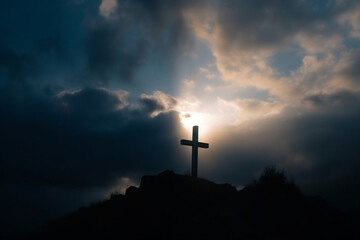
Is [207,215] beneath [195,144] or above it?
beneath

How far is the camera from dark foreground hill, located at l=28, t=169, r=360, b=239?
11734mm

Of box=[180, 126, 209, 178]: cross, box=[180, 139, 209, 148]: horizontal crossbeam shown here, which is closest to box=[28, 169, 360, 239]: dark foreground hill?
box=[180, 126, 209, 178]: cross

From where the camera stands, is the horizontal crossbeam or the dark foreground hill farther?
the horizontal crossbeam

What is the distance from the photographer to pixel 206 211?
13305mm

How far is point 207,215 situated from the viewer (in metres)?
12.9

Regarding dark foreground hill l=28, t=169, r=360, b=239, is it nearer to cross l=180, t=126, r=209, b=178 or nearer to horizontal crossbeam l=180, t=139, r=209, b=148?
cross l=180, t=126, r=209, b=178

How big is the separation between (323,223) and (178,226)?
19.2 ft

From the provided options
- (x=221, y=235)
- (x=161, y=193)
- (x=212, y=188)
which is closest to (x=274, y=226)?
(x=221, y=235)

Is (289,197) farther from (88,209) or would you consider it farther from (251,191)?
(88,209)

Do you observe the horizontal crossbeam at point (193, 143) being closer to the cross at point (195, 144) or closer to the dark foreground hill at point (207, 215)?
the cross at point (195, 144)

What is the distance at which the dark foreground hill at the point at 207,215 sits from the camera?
11734mm

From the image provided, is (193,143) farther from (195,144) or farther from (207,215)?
(207,215)

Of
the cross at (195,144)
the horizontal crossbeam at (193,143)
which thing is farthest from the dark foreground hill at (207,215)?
the horizontal crossbeam at (193,143)

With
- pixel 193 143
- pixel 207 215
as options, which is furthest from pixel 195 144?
pixel 207 215
